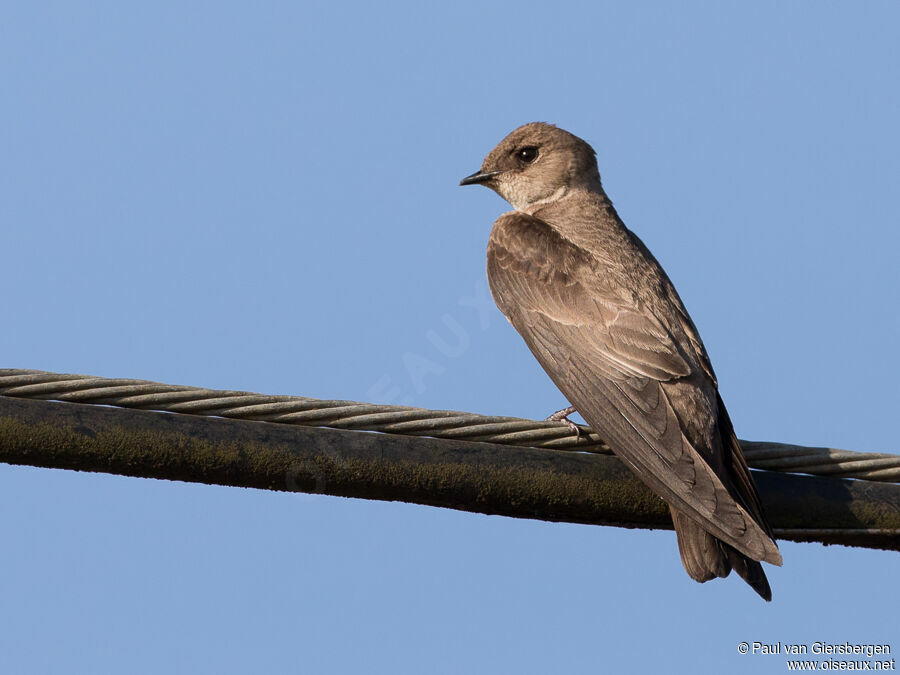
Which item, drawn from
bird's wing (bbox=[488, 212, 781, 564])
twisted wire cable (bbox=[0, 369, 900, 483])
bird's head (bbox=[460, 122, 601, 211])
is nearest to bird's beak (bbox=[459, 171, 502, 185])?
bird's head (bbox=[460, 122, 601, 211])

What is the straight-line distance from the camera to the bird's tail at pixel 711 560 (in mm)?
4914

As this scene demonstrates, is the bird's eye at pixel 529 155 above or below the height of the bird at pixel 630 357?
above

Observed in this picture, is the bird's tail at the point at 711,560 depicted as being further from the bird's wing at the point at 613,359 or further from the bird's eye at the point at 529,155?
the bird's eye at the point at 529,155

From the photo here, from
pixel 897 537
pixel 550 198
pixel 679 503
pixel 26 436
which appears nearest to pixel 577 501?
pixel 679 503

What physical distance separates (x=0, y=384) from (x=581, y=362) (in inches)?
107

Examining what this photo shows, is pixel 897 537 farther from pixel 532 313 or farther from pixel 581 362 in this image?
pixel 532 313

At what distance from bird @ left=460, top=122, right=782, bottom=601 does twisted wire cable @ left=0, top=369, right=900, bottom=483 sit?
0.33 meters

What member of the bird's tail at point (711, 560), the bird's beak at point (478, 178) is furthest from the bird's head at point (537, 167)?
the bird's tail at point (711, 560)

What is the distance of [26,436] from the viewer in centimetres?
414

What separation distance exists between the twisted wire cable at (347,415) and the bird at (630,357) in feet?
1.09

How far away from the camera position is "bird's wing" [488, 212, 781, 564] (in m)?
4.84

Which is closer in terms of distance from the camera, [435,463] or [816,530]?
[435,463]

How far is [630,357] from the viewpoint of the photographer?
18.2ft

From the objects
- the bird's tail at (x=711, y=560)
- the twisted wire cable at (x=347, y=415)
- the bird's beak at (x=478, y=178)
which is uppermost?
the bird's beak at (x=478, y=178)
